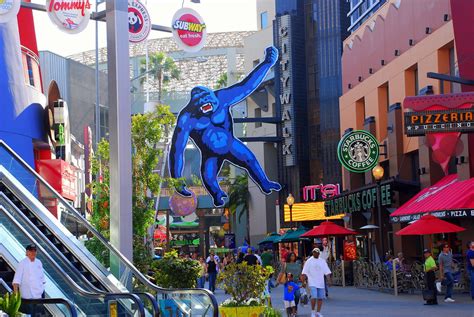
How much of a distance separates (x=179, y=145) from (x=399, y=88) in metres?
13.6

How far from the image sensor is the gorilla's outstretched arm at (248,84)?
2892cm

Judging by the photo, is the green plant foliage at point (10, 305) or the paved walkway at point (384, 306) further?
the paved walkway at point (384, 306)

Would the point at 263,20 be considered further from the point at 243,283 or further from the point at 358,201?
the point at 243,283

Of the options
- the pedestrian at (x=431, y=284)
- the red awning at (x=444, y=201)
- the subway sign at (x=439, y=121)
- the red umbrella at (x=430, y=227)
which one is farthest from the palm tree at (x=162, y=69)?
the pedestrian at (x=431, y=284)

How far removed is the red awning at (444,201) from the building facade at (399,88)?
38 cm

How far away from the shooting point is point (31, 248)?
15906mm

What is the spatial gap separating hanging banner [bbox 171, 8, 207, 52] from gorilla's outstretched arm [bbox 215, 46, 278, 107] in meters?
8.54

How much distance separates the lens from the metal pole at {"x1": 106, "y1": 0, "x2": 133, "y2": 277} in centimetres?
1670

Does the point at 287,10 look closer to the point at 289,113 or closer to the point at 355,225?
the point at 289,113

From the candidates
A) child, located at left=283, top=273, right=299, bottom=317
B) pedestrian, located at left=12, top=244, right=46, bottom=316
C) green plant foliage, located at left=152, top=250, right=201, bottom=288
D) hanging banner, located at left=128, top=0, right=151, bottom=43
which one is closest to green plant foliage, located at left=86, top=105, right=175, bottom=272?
green plant foliage, located at left=152, top=250, right=201, bottom=288

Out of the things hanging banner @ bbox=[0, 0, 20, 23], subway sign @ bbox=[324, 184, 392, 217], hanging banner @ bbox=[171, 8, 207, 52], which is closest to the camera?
hanging banner @ bbox=[0, 0, 20, 23]

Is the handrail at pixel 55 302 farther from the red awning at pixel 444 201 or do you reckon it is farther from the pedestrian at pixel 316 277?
the red awning at pixel 444 201

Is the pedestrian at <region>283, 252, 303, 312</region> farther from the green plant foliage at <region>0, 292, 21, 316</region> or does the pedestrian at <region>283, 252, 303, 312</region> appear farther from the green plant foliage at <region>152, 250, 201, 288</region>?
the green plant foliage at <region>0, 292, 21, 316</region>

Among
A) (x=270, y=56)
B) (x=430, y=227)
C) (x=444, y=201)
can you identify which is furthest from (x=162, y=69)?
(x=430, y=227)
